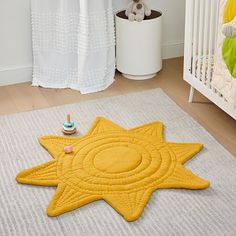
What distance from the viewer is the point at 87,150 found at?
2.34 m

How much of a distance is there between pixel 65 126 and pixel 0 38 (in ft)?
2.68

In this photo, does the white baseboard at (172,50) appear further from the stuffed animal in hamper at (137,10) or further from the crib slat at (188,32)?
the crib slat at (188,32)

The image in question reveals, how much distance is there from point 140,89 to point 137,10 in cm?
46

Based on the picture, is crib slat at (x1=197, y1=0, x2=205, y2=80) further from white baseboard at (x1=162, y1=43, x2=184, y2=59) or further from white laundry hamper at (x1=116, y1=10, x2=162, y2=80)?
white baseboard at (x1=162, y1=43, x2=184, y2=59)

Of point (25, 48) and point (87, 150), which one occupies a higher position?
point (25, 48)

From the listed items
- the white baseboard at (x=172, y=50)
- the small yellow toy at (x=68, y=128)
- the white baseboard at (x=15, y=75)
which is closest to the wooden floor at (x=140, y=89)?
the white baseboard at (x=15, y=75)

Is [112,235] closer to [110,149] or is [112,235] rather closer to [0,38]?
[110,149]

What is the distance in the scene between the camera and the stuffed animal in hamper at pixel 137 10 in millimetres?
2955

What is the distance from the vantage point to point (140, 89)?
2.99 metres

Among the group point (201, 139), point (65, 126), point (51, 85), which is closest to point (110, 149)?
point (65, 126)

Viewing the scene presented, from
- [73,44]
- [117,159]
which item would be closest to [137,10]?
[73,44]

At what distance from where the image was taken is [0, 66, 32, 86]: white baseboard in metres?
3.07

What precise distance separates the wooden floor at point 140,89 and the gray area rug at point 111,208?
0.10 metres

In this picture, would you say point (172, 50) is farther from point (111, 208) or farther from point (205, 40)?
point (111, 208)
